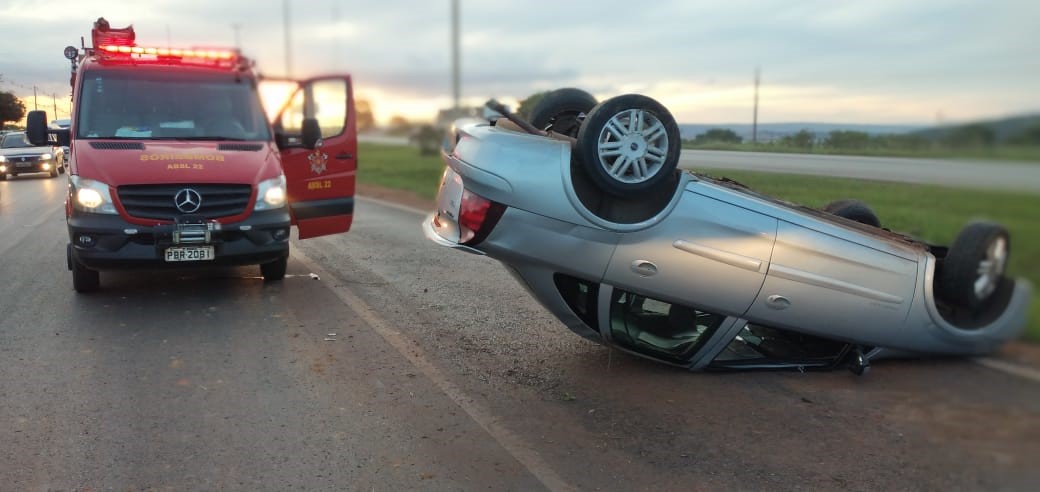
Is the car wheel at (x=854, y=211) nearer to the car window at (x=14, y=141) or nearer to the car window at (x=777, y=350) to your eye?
the car window at (x=777, y=350)

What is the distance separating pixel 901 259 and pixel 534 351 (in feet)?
8.03

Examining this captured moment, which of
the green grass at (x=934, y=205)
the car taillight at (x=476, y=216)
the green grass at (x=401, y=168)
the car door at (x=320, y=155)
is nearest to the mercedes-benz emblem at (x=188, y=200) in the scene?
the car door at (x=320, y=155)

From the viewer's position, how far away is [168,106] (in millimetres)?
8156

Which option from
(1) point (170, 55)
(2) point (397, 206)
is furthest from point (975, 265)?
(2) point (397, 206)

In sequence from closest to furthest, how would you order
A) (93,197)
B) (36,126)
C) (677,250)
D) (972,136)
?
(972,136) < (677,250) < (93,197) < (36,126)

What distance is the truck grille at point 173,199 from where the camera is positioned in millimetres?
→ 7125

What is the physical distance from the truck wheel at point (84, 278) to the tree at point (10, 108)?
60.0 inches

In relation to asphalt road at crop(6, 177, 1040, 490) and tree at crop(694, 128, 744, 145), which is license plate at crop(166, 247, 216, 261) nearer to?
asphalt road at crop(6, 177, 1040, 490)

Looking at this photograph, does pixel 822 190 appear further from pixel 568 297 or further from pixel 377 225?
pixel 377 225

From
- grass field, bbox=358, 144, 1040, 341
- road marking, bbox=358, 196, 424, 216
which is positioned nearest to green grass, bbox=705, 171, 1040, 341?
grass field, bbox=358, 144, 1040, 341

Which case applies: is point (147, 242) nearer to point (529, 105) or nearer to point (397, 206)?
point (529, 105)

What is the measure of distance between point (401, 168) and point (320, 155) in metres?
22.1

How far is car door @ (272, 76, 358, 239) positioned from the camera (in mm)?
8539

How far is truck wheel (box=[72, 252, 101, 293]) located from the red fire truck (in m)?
0.01
